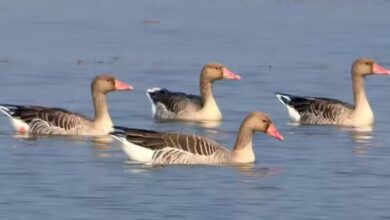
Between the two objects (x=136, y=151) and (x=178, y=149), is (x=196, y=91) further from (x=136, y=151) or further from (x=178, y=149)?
(x=136, y=151)

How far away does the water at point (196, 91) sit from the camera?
→ 17188 mm

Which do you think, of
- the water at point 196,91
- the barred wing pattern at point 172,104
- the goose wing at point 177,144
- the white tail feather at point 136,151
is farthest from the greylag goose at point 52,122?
the goose wing at point 177,144

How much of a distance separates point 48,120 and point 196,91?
Result: 6.02 meters

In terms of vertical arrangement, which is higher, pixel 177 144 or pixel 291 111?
pixel 291 111

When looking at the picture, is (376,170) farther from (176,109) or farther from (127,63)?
(127,63)

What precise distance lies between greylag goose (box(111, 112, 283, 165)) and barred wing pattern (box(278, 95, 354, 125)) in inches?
181

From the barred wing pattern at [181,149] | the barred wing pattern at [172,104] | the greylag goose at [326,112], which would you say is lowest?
the barred wing pattern at [181,149]

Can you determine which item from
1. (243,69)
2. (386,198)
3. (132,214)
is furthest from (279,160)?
(243,69)

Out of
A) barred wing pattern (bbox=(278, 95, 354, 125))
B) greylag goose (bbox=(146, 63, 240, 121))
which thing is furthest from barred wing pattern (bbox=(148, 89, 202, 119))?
barred wing pattern (bbox=(278, 95, 354, 125))

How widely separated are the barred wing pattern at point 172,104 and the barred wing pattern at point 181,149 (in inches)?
192

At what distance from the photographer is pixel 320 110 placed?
24031mm

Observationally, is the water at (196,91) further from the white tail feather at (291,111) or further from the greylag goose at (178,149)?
the white tail feather at (291,111)

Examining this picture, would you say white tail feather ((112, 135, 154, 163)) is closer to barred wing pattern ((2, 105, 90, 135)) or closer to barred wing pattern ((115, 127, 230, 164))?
barred wing pattern ((115, 127, 230, 164))

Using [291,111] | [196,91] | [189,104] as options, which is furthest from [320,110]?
[196,91]
